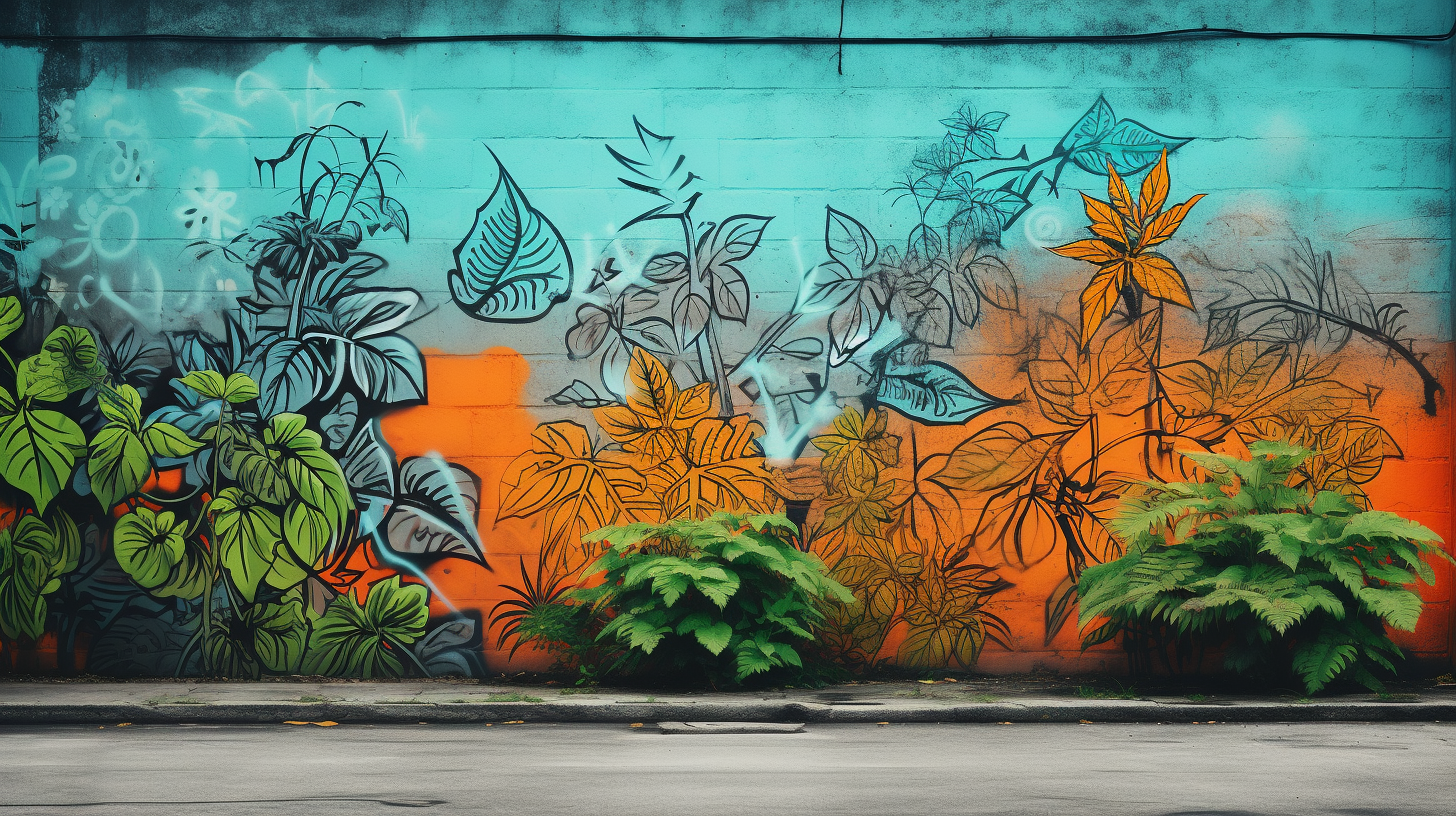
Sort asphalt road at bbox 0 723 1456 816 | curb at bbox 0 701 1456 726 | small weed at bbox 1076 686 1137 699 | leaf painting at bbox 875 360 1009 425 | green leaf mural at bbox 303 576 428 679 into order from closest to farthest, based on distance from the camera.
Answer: asphalt road at bbox 0 723 1456 816
curb at bbox 0 701 1456 726
small weed at bbox 1076 686 1137 699
green leaf mural at bbox 303 576 428 679
leaf painting at bbox 875 360 1009 425

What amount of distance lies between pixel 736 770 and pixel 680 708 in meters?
1.47

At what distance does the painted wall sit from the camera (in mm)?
7934

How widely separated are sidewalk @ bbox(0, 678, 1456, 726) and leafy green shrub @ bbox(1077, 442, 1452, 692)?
0.29 metres

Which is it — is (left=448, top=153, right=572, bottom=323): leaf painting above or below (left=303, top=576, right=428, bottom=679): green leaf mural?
above

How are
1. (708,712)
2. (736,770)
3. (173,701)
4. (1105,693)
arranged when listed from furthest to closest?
1. (1105,693)
2. (173,701)
3. (708,712)
4. (736,770)

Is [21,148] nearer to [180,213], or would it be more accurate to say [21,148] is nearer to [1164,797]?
[180,213]

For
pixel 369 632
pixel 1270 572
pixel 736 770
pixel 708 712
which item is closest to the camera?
pixel 736 770

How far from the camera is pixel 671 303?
8023mm

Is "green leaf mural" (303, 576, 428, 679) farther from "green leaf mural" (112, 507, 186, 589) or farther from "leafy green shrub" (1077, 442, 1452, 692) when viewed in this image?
"leafy green shrub" (1077, 442, 1452, 692)

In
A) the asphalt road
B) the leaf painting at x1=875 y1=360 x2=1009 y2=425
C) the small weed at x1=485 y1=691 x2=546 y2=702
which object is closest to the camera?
the asphalt road

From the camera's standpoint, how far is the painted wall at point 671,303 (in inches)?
312

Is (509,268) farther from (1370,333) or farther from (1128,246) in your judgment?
(1370,333)

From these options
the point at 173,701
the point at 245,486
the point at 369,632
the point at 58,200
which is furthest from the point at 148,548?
the point at 58,200

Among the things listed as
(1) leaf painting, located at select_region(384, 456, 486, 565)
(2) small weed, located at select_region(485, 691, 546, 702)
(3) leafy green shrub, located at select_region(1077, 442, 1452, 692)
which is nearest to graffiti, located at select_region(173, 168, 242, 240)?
(1) leaf painting, located at select_region(384, 456, 486, 565)
